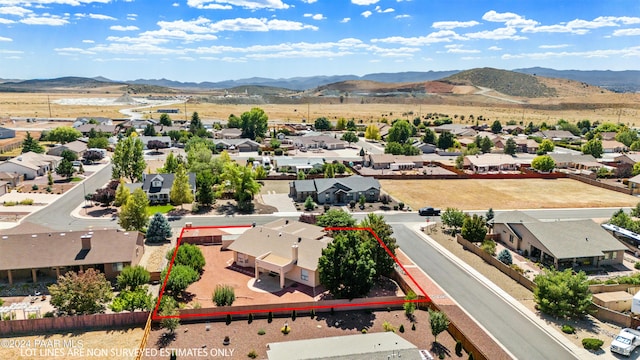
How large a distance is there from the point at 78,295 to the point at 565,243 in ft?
150

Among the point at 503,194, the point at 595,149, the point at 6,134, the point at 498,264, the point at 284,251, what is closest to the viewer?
the point at 284,251

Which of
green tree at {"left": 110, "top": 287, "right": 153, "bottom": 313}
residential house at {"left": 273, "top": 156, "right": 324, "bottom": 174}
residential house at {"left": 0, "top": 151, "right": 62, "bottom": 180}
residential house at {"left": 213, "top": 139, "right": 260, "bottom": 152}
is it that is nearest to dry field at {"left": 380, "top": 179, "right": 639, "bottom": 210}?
residential house at {"left": 273, "top": 156, "right": 324, "bottom": 174}

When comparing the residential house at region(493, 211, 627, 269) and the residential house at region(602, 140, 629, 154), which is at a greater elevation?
the residential house at region(602, 140, 629, 154)

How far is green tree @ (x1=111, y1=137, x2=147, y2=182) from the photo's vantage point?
2977 inches

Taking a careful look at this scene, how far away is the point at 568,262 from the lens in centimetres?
4731

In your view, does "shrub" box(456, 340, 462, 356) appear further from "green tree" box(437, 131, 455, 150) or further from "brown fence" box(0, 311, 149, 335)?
"green tree" box(437, 131, 455, 150)

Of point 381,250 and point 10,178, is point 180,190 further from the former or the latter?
point 10,178

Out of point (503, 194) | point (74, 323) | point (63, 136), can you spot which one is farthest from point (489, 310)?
point (63, 136)

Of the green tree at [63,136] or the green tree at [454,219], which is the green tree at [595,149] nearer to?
the green tree at [454,219]

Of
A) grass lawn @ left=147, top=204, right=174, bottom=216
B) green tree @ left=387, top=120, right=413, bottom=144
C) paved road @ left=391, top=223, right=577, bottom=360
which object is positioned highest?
green tree @ left=387, top=120, right=413, bottom=144

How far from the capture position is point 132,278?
1566 inches

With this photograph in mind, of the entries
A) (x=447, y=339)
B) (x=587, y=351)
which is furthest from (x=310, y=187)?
(x=587, y=351)

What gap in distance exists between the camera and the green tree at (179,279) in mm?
38875

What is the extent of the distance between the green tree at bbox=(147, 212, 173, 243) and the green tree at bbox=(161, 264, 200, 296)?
474 inches
